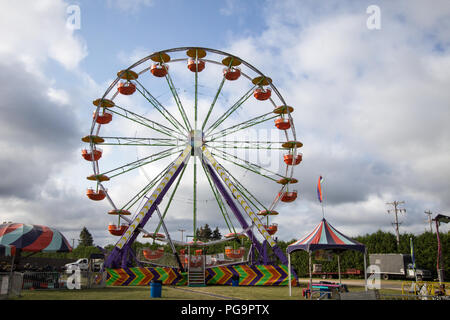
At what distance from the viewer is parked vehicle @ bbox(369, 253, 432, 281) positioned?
27750mm

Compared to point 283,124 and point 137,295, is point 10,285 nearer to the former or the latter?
point 137,295

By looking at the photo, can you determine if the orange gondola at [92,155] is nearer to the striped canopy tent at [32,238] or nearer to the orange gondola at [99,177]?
the orange gondola at [99,177]

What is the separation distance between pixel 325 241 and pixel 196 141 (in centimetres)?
1075

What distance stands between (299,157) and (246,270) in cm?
760

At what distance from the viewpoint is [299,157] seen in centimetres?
2231

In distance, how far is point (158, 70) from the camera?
66.4 feet

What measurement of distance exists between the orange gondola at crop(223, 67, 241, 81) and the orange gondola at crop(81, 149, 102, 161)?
871 centimetres

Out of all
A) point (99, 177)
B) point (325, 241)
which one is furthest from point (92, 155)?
point (325, 241)

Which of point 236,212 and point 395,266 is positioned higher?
point 236,212

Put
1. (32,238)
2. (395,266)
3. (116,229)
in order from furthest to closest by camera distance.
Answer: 1. (395,266)
2. (116,229)
3. (32,238)

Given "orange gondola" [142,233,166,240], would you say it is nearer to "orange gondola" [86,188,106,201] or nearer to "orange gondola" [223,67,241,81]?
"orange gondola" [86,188,106,201]

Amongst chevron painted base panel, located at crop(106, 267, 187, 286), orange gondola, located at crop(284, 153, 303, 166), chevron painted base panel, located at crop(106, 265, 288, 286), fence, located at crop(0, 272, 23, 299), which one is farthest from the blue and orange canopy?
fence, located at crop(0, 272, 23, 299)

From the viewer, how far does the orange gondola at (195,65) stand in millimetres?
21188

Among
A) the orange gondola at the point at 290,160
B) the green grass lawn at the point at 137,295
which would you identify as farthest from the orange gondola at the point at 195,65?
the green grass lawn at the point at 137,295
